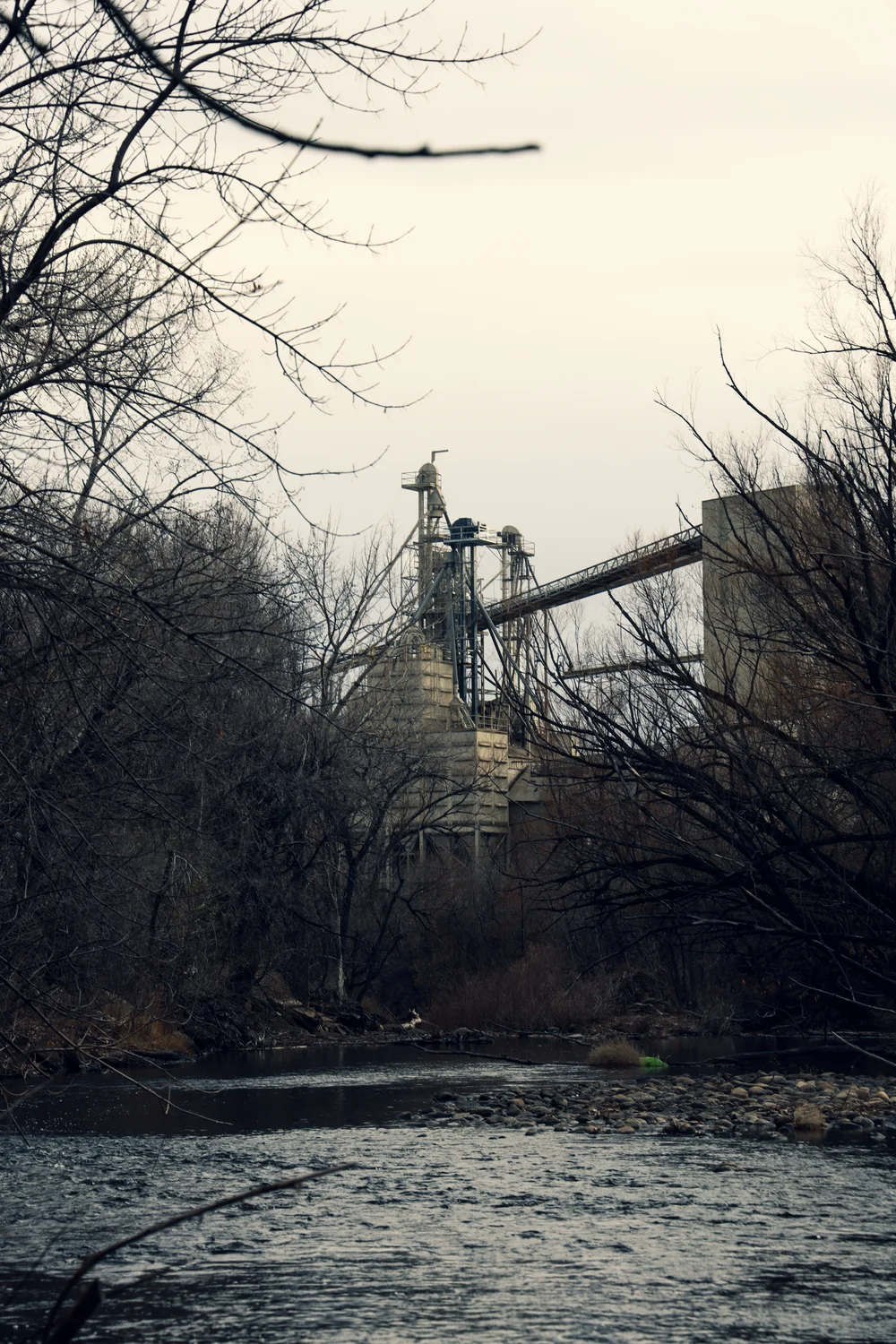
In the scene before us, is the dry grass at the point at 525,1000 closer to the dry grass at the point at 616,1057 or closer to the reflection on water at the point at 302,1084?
the reflection on water at the point at 302,1084

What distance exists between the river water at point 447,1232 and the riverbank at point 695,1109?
29.2 inches

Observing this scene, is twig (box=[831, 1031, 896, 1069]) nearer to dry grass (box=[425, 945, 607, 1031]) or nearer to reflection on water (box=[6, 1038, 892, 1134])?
reflection on water (box=[6, 1038, 892, 1134])

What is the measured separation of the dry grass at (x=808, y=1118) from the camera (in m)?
17.7

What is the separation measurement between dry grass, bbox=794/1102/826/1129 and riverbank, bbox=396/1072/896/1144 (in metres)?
0.01

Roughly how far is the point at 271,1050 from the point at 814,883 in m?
26.3

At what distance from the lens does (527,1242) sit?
11.1 m

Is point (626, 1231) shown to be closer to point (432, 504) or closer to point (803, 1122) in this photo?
point (803, 1122)

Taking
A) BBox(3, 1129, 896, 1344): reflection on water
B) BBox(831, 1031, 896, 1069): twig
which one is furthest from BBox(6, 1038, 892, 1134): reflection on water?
BBox(831, 1031, 896, 1069): twig

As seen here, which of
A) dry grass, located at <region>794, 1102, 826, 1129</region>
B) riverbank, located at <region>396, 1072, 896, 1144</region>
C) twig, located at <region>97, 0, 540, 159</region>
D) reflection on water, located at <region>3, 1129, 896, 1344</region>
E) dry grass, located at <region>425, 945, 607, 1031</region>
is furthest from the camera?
dry grass, located at <region>425, 945, 607, 1031</region>

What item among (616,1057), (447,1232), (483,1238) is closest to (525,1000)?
(616,1057)

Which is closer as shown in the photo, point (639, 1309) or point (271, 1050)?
point (639, 1309)

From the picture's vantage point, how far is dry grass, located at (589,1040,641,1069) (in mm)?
25781

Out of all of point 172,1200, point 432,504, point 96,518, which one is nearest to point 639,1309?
point 172,1200

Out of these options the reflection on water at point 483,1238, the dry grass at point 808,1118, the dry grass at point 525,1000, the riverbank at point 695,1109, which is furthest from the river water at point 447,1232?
the dry grass at point 525,1000
